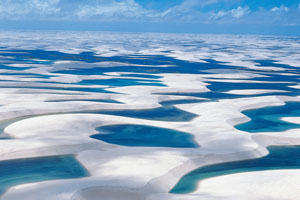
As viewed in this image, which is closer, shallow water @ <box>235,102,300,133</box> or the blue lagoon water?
the blue lagoon water

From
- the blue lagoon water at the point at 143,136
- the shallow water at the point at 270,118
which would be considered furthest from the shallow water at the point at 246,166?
the shallow water at the point at 270,118

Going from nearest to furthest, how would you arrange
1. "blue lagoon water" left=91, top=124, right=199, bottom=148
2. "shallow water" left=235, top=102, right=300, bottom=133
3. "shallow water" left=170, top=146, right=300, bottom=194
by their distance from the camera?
"shallow water" left=170, top=146, right=300, bottom=194, "blue lagoon water" left=91, top=124, right=199, bottom=148, "shallow water" left=235, top=102, right=300, bottom=133

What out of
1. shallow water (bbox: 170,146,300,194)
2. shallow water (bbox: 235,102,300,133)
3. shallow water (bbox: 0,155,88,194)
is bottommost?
shallow water (bbox: 235,102,300,133)

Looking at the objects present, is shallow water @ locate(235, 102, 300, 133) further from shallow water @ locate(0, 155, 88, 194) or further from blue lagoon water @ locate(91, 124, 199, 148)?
shallow water @ locate(0, 155, 88, 194)

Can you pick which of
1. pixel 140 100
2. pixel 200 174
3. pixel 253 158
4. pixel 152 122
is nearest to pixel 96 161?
pixel 200 174

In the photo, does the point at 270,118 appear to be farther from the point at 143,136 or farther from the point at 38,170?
the point at 38,170

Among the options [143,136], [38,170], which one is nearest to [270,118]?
[143,136]

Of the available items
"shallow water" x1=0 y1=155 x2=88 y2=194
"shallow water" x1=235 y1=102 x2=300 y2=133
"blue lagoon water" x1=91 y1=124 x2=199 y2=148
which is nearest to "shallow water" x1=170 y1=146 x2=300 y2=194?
"blue lagoon water" x1=91 y1=124 x2=199 y2=148

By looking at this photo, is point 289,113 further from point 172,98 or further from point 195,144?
point 195,144

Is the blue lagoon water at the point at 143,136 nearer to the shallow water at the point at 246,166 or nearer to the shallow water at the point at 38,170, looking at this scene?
the shallow water at the point at 246,166
